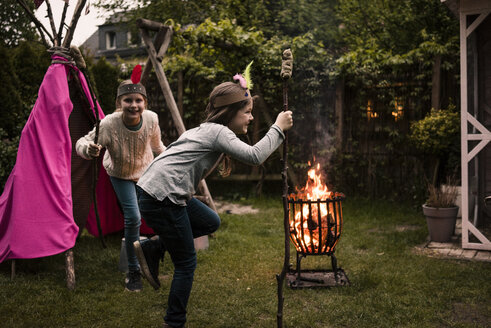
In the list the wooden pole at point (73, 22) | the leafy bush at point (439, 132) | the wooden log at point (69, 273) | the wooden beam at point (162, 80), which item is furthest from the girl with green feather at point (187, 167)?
the leafy bush at point (439, 132)

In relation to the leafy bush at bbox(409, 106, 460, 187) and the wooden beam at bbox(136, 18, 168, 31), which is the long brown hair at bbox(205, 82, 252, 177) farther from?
the leafy bush at bbox(409, 106, 460, 187)

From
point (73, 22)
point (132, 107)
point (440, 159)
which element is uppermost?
point (73, 22)

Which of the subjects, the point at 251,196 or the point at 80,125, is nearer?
the point at 80,125

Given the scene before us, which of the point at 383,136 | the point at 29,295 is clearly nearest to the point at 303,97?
the point at 383,136

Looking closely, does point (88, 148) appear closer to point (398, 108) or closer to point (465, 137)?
point (465, 137)

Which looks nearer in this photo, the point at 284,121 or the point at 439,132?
the point at 284,121

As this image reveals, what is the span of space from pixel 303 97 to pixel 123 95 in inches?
201

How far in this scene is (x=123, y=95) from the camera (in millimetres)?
3932

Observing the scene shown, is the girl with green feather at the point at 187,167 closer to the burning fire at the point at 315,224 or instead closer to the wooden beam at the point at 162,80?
the burning fire at the point at 315,224

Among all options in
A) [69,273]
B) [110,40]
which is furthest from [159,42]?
[110,40]

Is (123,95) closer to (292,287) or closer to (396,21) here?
(292,287)

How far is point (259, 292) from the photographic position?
12.6 feet

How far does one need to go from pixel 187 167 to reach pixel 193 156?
0.25 ft

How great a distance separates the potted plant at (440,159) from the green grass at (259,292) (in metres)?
0.33
